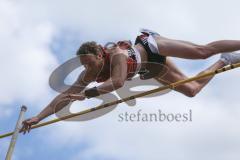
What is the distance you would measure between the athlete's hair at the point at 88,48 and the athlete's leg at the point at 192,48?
858 mm

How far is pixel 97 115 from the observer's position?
8453 millimetres

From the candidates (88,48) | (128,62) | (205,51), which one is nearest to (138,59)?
(128,62)

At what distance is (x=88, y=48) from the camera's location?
698 cm

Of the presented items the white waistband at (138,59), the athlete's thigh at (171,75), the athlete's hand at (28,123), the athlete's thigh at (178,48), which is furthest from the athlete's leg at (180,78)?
the athlete's hand at (28,123)

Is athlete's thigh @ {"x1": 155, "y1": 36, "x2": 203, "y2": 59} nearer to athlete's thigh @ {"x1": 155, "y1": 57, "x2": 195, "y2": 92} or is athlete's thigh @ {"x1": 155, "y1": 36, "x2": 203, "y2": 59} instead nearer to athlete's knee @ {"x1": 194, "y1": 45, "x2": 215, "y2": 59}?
athlete's knee @ {"x1": 194, "y1": 45, "x2": 215, "y2": 59}

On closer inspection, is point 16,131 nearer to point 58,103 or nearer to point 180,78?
point 58,103

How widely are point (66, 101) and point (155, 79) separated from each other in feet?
4.45

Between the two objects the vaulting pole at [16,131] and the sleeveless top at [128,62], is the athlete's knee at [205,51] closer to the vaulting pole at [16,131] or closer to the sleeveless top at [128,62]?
the sleeveless top at [128,62]

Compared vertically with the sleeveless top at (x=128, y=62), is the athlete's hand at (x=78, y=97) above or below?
below

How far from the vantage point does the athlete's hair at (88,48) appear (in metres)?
6.96

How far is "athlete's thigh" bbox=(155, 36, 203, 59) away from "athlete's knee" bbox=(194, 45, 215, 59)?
1 centimetres

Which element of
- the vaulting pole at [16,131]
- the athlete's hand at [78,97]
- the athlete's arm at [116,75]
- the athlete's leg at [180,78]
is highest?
the athlete's leg at [180,78]

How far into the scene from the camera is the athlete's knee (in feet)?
21.9

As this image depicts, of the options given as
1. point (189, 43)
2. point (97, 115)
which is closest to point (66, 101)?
point (97, 115)
